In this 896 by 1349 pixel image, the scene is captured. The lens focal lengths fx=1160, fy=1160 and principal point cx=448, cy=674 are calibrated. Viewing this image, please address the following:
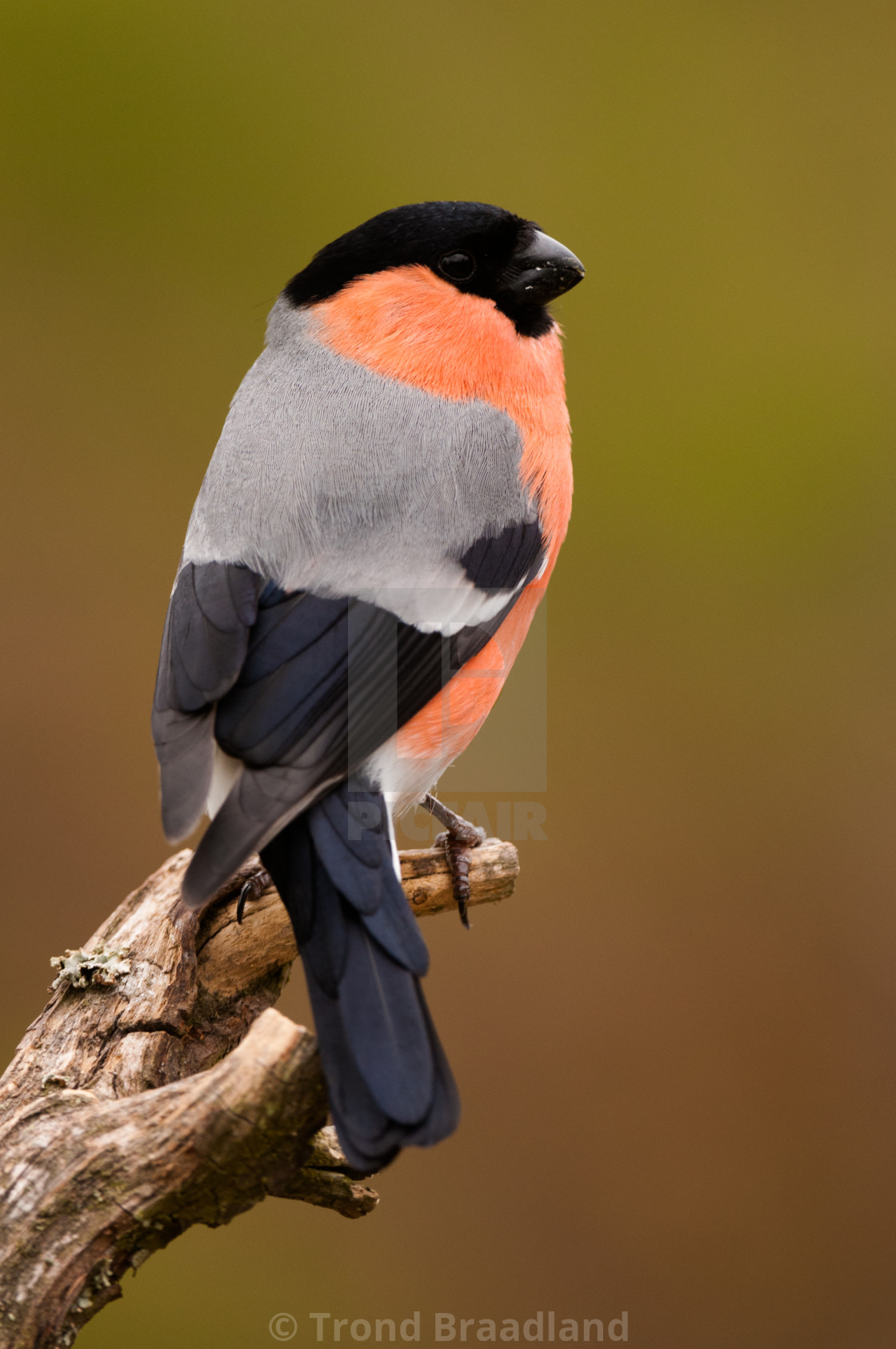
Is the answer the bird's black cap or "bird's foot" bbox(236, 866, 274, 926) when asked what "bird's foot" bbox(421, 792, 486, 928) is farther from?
the bird's black cap

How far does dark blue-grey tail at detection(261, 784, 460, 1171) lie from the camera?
125 centimetres

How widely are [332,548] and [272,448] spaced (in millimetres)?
264

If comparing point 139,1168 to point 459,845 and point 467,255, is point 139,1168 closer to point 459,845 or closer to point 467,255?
point 459,845

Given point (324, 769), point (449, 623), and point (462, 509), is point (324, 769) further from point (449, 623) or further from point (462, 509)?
point (462, 509)

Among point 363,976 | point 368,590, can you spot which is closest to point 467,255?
point 368,590

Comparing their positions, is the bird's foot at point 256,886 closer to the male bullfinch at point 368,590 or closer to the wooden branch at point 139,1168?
the male bullfinch at point 368,590

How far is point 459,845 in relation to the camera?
196 cm

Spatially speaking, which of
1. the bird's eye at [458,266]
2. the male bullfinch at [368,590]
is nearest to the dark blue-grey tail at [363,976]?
the male bullfinch at [368,590]

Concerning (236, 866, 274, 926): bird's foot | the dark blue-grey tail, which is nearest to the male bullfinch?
the dark blue-grey tail

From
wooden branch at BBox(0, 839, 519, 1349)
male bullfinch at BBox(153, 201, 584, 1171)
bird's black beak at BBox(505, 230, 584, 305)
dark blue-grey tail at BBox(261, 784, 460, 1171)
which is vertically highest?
bird's black beak at BBox(505, 230, 584, 305)

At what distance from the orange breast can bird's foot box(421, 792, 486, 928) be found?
0.89 feet

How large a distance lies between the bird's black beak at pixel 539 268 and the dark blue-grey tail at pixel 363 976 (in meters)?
1.01

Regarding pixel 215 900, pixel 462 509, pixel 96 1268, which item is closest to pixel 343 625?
pixel 462 509

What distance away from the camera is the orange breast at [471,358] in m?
1.94
